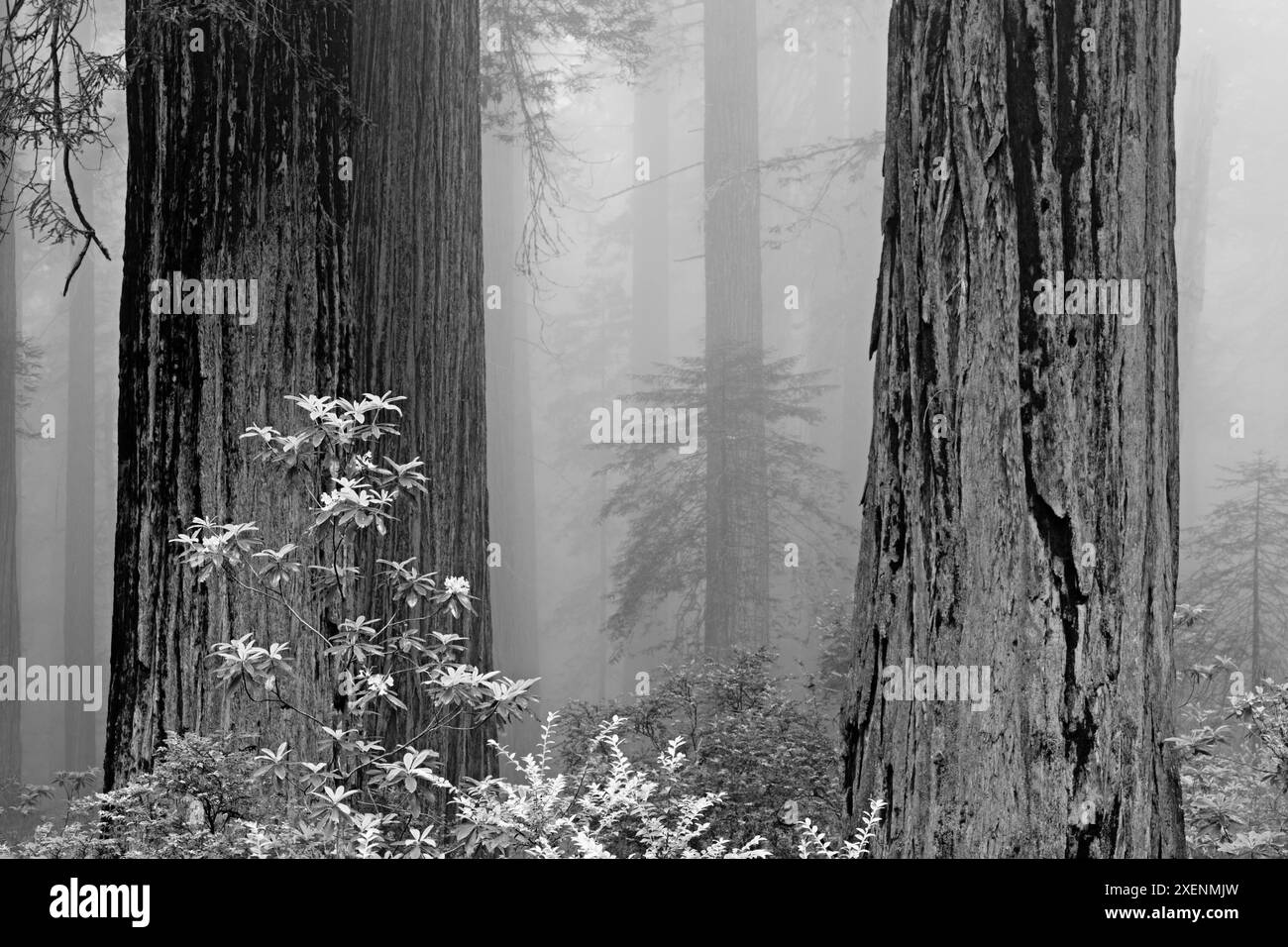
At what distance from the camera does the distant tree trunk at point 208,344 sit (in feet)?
15.4

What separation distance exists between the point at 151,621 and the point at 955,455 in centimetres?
332

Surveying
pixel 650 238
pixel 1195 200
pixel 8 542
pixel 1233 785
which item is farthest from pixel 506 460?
pixel 650 238

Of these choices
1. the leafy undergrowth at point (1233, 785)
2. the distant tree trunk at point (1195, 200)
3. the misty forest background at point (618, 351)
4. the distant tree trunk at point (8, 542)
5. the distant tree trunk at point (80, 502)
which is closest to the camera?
the leafy undergrowth at point (1233, 785)

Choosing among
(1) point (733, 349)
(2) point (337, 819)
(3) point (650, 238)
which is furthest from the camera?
(3) point (650, 238)

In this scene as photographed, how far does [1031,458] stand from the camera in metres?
3.68

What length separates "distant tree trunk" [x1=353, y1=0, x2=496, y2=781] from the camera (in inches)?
253

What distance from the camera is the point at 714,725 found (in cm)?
749

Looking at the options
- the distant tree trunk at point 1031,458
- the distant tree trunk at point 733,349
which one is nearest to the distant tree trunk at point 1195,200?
the distant tree trunk at point 733,349

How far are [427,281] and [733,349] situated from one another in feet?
37.3

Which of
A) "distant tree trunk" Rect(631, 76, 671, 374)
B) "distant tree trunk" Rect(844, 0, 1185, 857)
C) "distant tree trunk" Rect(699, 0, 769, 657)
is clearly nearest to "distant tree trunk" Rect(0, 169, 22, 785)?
"distant tree trunk" Rect(699, 0, 769, 657)

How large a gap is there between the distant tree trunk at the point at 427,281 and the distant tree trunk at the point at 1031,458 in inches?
127

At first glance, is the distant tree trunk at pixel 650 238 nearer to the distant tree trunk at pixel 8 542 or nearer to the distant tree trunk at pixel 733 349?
the distant tree trunk at pixel 733 349

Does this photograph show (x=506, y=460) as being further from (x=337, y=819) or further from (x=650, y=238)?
(x=650, y=238)
